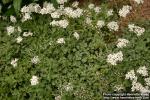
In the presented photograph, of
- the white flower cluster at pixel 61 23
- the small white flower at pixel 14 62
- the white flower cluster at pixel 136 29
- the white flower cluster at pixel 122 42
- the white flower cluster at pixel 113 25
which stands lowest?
the small white flower at pixel 14 62

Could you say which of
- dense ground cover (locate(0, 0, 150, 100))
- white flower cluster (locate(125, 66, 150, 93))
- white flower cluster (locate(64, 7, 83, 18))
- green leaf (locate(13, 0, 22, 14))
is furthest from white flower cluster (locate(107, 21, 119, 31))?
green leaf (locate(13, 0, 22, 14))

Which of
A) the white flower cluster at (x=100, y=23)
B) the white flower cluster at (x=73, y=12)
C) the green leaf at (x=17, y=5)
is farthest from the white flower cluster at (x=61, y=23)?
the green leaf at (x=17, y=5)

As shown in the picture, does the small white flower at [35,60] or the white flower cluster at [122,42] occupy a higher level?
the white flower cluster at [122,42]

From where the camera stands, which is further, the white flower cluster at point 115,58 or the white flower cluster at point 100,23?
the white flower cluster at point 100,23

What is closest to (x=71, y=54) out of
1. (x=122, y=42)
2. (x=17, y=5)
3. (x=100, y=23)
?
(x=100, y=23)

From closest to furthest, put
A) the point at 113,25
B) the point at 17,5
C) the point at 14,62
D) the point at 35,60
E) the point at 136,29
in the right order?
the point at 35,60
the point at 14,62
the point at 136,29
the point at 113,25
the point at 17,5

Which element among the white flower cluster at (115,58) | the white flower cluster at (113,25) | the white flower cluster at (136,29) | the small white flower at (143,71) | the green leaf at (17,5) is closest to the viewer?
the small white flower at (143,71)

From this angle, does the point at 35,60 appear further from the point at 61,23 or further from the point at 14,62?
the point at 61,23

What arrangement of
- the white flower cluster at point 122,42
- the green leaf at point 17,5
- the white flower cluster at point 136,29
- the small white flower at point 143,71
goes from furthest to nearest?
the green leaf at point 17,5, the white flower cluster at point 136,29, the white flower cluster at point 122,42, the small white flower at point 143,71

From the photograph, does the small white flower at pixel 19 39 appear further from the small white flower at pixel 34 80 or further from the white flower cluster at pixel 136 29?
the white flower cluster at pixel 136 29
